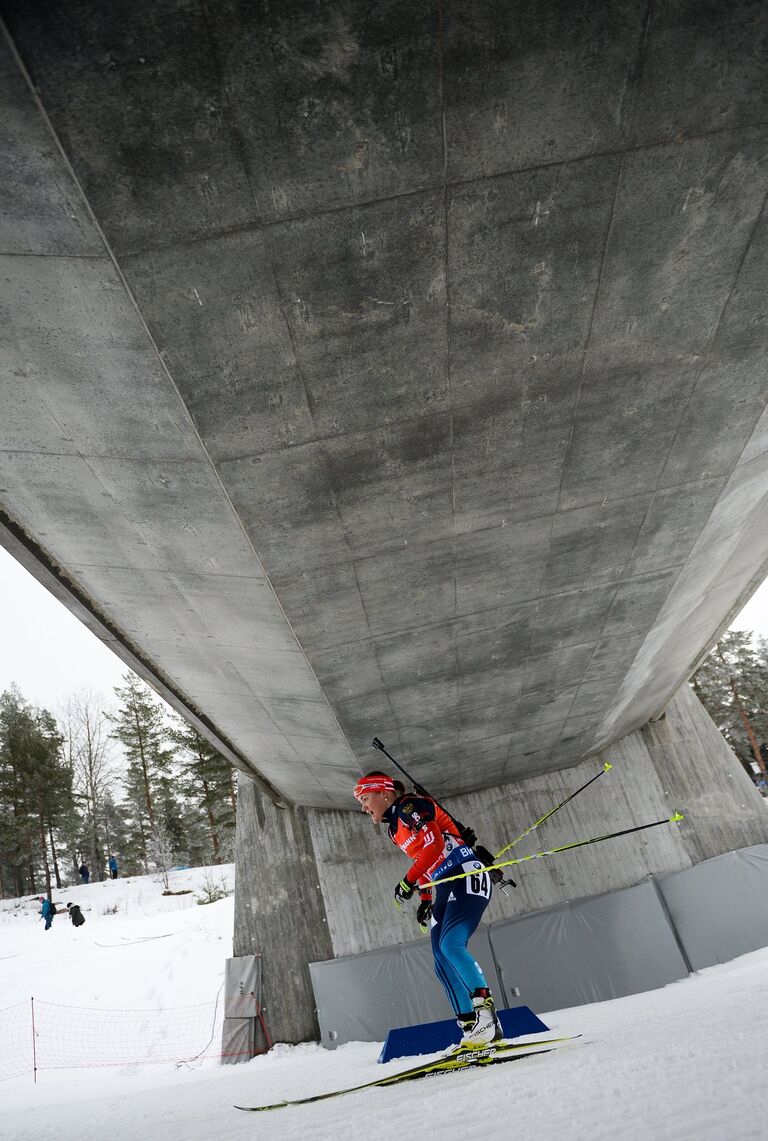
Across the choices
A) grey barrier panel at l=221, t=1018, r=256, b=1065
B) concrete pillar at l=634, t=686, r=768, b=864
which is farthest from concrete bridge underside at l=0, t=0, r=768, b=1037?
grey barrier panel at l=221, t=1018, r=256, b=1065

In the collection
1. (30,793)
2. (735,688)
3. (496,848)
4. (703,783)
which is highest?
(30,793)

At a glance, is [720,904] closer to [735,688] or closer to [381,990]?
[381,990]

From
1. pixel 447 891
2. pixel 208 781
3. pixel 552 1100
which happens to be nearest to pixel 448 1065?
pixel 447 891

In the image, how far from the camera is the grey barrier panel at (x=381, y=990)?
11664 mm

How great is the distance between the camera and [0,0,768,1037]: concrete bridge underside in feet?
8.84

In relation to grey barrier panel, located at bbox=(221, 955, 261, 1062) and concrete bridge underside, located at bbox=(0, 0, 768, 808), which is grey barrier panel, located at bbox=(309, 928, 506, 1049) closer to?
grey barrier panel, located at bbox=(221, 955, 261, 1062)

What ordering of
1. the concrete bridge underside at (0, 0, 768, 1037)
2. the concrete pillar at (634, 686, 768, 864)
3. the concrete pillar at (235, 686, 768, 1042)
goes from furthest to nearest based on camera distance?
the concrete pillar at (634, 686, 768, 864) < the concrete pillar at (235, 686, 768, 1042) < the concrete bridge underside at (0, 0, 768, 1037)

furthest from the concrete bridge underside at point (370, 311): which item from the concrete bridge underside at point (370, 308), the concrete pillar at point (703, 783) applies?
the concrete pillar at point (703, 783)

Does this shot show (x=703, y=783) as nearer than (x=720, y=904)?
No

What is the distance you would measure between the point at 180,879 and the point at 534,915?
83.4ft

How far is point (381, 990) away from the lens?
11898 mm

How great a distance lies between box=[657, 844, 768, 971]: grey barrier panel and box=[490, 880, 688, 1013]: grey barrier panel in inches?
12.5

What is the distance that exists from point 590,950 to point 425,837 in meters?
8.15

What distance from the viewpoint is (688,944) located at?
11.8m
